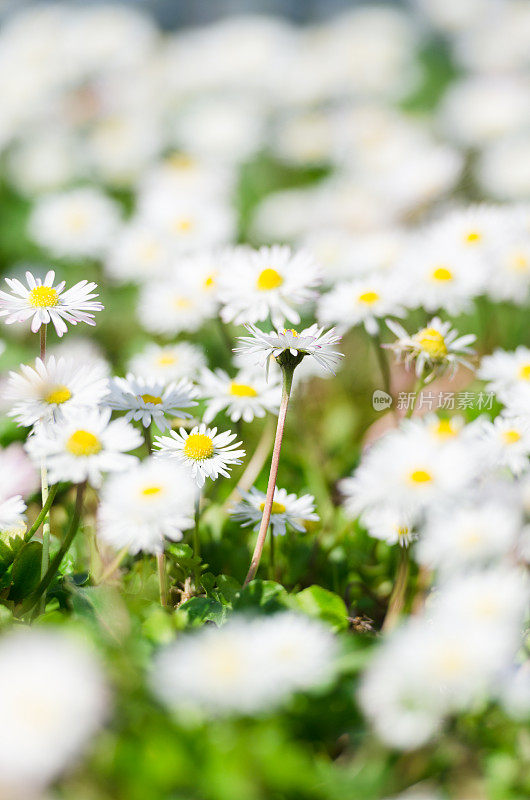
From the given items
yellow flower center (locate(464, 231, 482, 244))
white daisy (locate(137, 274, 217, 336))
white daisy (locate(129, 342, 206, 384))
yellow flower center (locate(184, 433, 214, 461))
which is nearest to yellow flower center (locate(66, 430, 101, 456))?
yellow flower center (locate(184, 433, 214, 461))

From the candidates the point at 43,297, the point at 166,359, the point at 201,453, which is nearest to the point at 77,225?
the point at 166,359

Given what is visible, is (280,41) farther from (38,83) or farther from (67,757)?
(67,757)

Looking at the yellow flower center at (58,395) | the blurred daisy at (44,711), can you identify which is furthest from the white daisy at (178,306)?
the blurred daisy at (44,711)

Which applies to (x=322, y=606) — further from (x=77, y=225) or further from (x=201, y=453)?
(x=77, y=225)

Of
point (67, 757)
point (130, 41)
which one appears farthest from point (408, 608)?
point (130, 41)

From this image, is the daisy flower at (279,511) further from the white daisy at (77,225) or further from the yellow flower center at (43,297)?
the white daisy at (77,225)

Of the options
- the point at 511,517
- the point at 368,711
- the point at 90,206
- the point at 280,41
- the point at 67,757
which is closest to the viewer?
the point at 67,757
